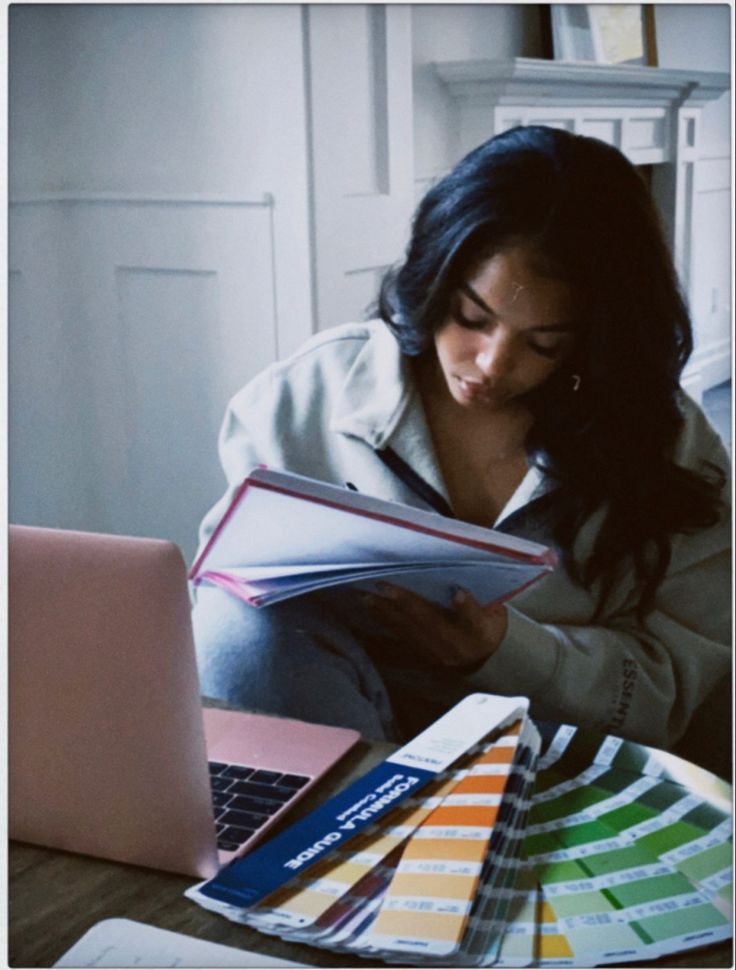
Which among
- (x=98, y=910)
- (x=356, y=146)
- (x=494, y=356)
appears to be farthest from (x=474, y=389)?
(x=356, y=146)

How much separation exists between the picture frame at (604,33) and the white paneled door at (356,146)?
1002 mm

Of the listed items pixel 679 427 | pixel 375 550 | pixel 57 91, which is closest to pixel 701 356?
pixel 57 91

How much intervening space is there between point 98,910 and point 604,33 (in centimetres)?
333

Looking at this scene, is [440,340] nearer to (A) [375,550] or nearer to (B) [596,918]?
(A) [375,550]

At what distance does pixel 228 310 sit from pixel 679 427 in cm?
139

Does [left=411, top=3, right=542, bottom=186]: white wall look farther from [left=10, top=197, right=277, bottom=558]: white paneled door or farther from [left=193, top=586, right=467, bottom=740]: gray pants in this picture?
[left=193, top=586, right=467, bottom=740]: gray pants

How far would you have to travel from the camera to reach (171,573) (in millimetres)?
656

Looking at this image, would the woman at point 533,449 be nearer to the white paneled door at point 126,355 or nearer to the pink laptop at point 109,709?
the pink laptop at point 109,709

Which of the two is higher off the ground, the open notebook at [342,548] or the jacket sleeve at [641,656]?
the open notebook at [342,548]

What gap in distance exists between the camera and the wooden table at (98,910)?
0.61m

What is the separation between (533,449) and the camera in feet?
4.40

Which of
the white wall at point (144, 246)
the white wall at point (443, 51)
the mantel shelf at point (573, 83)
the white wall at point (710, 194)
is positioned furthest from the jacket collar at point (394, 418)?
the white wall at point (710, 194)

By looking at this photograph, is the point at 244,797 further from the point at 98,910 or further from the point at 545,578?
the point at 545,578

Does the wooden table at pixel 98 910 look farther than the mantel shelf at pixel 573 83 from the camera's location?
No
